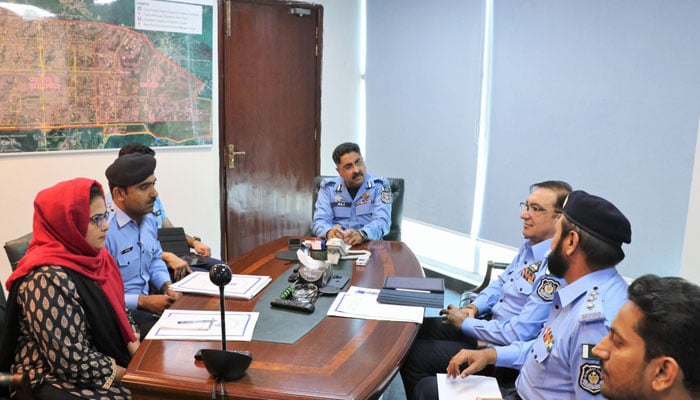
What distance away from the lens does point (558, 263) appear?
199 centimetres

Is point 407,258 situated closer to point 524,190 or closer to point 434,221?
point 524,190

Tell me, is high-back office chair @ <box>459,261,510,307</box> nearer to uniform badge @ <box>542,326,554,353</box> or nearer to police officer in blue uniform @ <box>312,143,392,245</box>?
police officer in blue uniform @ <box>312,143,392,245</box>

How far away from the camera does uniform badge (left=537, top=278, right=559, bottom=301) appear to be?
2.26 m

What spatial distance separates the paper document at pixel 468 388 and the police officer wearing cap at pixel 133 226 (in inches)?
49.7

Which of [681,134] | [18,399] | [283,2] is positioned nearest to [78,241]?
[18,399]

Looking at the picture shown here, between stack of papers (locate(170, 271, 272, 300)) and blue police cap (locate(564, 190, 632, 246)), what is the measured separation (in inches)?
50.8

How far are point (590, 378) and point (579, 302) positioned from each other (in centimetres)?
26

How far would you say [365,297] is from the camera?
8.09 ft

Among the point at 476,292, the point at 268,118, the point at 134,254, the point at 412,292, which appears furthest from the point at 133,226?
the point at 268,118

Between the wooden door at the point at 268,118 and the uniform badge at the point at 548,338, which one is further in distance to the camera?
the wooden door at the point at 268,118

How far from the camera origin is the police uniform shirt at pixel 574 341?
5.62 feet

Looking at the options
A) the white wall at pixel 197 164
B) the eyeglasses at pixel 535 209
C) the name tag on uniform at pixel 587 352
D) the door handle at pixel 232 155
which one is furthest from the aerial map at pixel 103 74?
the name tag on uniform at pixel 587 352

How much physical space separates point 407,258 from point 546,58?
1762 millimetres

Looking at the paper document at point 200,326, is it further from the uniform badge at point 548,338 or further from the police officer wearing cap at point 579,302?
the uniform badge at point 548,338
